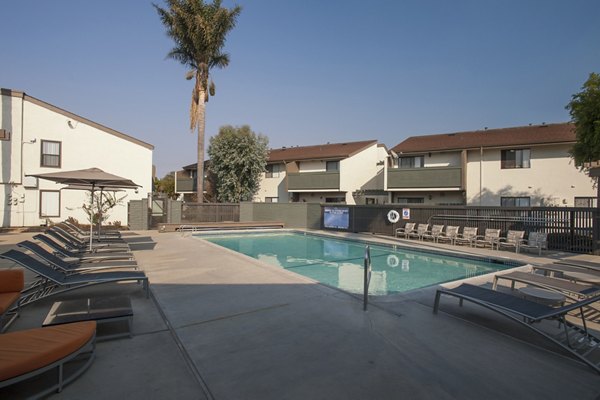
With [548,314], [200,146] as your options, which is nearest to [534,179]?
[548,314]

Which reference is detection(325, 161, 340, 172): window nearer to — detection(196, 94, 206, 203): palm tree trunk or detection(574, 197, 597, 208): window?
detection(196, 94, 206, 203): palm tree trunk

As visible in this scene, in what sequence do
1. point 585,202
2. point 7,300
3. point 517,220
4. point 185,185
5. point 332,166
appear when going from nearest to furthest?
point 7,300
point 517,220
point 585,202
point 332,166
point 185,185

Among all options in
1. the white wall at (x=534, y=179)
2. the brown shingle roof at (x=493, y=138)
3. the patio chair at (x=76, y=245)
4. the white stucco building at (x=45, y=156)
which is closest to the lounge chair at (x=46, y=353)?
the patio chair at (x=76, y=245)

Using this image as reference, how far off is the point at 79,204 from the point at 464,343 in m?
24.6

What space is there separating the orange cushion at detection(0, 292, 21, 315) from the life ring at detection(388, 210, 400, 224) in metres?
16.2

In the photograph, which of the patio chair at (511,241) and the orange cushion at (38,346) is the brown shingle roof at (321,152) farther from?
the orange cushion at (38,346)

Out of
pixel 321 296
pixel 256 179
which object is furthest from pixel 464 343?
pixel 256 179

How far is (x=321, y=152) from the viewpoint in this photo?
3044 centimetres

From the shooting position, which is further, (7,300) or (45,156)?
(45,156)

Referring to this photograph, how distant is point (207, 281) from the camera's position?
7.14 m

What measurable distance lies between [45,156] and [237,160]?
507 inches

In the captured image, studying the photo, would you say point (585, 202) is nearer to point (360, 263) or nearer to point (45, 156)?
point (360, 263)

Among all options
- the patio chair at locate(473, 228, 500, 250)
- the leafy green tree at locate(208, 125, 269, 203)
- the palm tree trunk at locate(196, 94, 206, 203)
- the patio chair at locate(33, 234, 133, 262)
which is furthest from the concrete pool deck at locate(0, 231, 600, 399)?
the leafy green tree at locate(208, 125, 269, 203)

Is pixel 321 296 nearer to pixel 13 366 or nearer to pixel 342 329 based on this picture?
pixel 342 329
